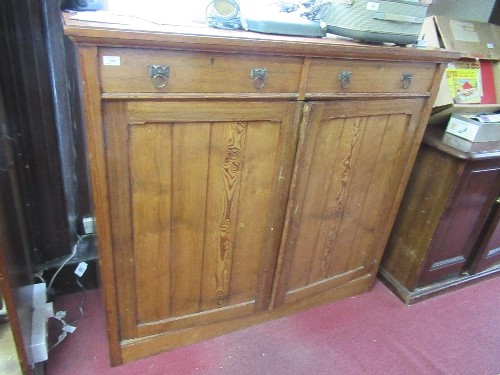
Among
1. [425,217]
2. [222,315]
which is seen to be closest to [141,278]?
[222,315]

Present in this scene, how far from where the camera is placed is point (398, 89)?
4.06ft

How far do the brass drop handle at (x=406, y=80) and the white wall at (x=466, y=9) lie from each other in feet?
2.82

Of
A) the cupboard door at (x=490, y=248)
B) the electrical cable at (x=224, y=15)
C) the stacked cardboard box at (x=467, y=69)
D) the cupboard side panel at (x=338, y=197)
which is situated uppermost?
the electrical cable at (x=224, y=15)

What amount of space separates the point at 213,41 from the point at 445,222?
3.90ft

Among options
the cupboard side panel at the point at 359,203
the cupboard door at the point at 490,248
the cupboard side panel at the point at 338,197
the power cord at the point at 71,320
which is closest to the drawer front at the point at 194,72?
the cupboard side panel at the point at 338,197

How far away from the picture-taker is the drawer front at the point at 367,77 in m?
1.08

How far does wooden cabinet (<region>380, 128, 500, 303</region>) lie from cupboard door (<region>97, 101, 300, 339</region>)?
0.68m

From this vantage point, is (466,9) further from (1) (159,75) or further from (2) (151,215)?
(2) (151,215)

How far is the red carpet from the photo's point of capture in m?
1.31

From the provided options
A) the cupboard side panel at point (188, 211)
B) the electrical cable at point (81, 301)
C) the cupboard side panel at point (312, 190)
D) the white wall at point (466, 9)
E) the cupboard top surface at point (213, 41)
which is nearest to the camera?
the cupboard top surface at point (213, 41)

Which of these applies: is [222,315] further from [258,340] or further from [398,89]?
[398,89]

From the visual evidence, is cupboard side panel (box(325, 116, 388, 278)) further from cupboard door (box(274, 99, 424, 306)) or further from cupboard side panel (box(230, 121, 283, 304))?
cupboard side panel (box(230, 121, 283, 304))

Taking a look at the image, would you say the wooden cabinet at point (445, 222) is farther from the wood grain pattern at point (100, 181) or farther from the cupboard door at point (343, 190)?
the wood grain pattern at point (100, 181)

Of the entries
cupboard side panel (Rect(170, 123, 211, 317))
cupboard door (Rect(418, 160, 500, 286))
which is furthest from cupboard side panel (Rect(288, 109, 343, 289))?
cupboard door (Rect(418, 160, 500, 286))
